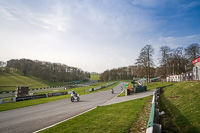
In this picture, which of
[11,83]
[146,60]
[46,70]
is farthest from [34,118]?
[46,70]

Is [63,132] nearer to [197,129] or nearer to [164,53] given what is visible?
[197,129]

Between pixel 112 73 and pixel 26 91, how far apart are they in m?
98.1

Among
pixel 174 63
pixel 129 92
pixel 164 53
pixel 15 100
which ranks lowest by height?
pixel 15 100

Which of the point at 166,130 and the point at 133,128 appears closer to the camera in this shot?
the point at 166,130

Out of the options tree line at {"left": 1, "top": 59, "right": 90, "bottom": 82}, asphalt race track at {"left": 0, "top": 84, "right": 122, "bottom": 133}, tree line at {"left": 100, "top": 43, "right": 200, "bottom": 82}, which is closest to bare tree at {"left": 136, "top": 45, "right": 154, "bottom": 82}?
tree line at {"left": 100, "top": 43, "right": 200, "bottom": 82}

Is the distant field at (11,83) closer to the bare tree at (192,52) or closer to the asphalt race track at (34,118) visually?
the asphalt race track at (34,118)

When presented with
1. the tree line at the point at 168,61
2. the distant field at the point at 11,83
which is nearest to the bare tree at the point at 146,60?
the tree line at the point at 168,61

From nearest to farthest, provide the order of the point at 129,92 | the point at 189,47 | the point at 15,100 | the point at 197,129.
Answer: the point at 197,129 < the point at 129,92 < the point at 15,100 < the point at 189,47

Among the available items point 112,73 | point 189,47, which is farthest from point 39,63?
point 189,47

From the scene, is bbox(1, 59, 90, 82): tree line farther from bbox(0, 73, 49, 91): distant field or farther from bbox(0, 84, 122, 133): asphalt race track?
bbox(0, 84, 122, 133): asphalt race track

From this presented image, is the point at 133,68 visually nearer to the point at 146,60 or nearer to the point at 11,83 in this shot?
the point at 146,60

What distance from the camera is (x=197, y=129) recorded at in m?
4.48

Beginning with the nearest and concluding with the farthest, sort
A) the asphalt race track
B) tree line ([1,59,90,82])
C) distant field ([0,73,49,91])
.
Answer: the asphalt race track, distant field ([0,73,49,91]), tree line ([1,59,90,82])

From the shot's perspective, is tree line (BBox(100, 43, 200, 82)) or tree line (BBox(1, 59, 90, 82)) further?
tree line (BBox(1, 59, 90, 82))
